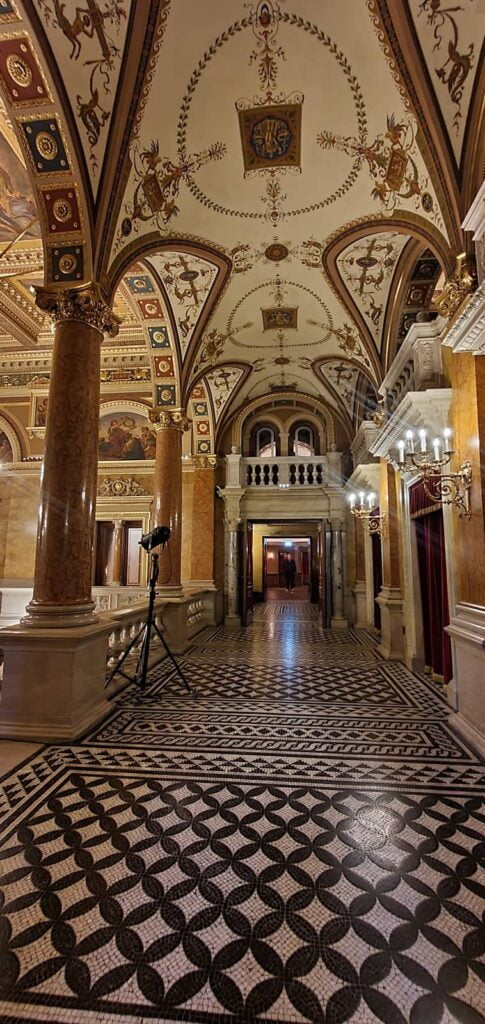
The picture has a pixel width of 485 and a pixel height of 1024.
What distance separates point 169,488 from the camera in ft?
22.1

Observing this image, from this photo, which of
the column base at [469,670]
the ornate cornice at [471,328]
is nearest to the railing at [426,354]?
the ornate cornice at [471,328]

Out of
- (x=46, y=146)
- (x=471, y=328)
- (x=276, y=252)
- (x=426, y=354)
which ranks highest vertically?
(x=276, y=252)

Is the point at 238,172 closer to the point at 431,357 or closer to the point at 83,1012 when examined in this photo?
the point at 431,357

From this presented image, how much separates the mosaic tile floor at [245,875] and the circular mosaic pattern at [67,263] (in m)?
4.15

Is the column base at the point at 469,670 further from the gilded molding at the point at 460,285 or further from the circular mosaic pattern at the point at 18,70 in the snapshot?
the circular mosaic pattern at the point at 18,70

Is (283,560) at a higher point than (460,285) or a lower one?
lower

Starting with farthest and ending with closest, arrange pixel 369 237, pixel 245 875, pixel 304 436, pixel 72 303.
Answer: pixel 304 436, pixel 369 237, pixel 72 303, pixel 245 875

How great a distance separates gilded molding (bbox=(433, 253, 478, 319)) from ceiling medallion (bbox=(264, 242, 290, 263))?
2695 millimetres

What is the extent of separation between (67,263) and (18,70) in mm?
1288

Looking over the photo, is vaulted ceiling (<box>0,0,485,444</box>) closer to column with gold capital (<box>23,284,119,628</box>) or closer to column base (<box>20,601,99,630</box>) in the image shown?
column with gold capital (<box>23,284,119,628</box>)

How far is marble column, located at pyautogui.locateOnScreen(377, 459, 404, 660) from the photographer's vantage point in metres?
6.30

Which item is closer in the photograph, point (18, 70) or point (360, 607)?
point (18, 70)

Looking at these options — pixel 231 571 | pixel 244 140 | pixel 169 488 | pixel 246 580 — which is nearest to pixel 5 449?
pixel 169 488

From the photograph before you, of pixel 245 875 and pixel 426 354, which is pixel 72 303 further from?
pixel 245 875
